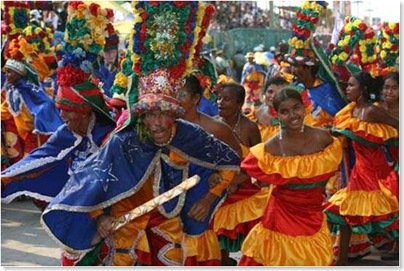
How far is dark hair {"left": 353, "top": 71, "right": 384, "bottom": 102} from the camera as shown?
642 cm

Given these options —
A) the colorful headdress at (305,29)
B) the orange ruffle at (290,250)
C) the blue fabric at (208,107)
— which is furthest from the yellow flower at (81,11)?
the colorful headdress at (305,29)

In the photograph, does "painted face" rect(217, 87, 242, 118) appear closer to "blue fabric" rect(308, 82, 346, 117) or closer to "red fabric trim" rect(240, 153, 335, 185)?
"red fabric trim" rect(240, 153, 335, 185)

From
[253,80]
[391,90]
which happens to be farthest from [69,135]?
[253,80]

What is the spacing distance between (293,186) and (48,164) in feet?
5.81

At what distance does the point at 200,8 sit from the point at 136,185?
3.73 ft

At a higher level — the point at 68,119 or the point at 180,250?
the point at 68,119

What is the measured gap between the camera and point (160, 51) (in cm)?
453

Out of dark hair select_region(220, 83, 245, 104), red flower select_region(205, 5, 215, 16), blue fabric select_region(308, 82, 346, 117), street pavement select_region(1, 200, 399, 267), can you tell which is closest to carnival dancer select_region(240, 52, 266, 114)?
street pavement select_region(1, 200, 399, 267)

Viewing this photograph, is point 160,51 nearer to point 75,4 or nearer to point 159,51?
point 159,51

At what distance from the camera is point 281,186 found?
16.6 ft

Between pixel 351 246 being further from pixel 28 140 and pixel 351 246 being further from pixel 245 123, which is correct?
pixel 28 140

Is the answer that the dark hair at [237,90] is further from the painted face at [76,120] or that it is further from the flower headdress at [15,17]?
the flower headdress at [15,17]

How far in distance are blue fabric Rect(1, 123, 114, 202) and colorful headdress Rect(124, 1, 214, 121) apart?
103 centimetres

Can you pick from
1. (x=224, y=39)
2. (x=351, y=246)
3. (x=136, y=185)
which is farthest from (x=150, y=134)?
(x=224, y=39)
